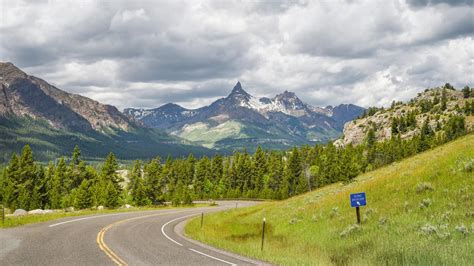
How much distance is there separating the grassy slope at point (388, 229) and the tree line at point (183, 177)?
1109 inches

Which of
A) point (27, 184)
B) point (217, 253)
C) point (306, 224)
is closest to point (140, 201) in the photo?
point (27, 184)

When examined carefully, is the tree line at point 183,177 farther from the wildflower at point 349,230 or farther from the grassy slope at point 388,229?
the wildflower at point 349,230

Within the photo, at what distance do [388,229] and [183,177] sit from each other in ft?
381

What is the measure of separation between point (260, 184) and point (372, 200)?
9394 centimetres

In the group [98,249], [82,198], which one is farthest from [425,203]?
[82,198]

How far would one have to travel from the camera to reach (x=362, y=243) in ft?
66.9

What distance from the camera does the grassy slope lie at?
17062 millimetres

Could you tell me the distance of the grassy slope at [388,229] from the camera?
17.1 meters

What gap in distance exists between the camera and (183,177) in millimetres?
134125

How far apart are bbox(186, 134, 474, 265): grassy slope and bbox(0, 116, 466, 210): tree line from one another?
1109 inches

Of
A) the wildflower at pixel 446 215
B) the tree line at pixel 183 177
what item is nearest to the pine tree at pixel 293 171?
the tree line at pixel 183 177

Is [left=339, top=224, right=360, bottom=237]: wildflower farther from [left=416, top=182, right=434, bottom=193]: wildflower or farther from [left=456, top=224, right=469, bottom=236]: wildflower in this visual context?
[left=456, top=224, right=469, bottom=236]: wildflower

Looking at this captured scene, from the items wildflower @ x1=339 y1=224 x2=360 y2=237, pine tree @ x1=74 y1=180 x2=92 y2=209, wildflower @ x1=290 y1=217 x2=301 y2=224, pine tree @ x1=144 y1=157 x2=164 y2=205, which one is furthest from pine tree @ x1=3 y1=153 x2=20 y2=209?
wildflower @ x1=339 y1=224 x2=360 y2=237

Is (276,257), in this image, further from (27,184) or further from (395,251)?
(27,184)
